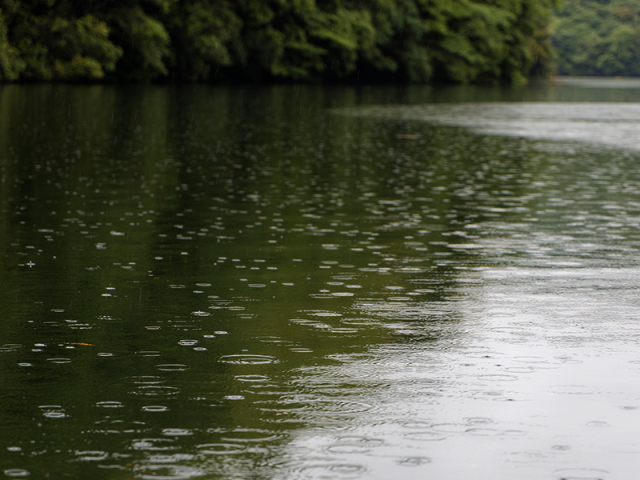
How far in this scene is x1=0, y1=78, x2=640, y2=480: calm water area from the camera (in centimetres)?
549

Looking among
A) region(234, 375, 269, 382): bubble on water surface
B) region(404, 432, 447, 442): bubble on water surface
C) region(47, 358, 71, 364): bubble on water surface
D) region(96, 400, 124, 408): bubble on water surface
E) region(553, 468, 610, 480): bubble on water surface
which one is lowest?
region(553, 468, 610, 480): bubble on water surface

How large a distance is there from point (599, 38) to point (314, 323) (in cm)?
17586

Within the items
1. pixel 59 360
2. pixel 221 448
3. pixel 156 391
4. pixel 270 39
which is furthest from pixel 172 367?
pixel 270 39

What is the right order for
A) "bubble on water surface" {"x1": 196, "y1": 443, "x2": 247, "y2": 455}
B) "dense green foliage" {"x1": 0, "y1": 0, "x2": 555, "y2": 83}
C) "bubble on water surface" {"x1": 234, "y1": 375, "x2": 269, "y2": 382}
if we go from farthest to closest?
1. "dense green foliage" {"x1": 0, "y1": 0, "x2": 555, "y2": 83}
2. "bubble on water surface" {"x1": 234, "y1": 375, "x2": 269, "y2": 382}
3. "bubble on water surface" {"x1": 196, "y1": 443, "x2": 247, "y2": 455}

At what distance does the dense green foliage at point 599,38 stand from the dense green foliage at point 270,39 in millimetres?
62840

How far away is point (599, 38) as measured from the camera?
17450cm

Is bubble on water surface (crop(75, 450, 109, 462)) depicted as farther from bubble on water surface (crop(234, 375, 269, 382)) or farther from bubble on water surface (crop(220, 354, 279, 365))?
bubble on water surface (crop(220, 354, 279, 365))

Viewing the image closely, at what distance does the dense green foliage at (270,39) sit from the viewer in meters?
56.8

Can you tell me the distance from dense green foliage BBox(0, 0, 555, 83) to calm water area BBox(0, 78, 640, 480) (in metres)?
37.7

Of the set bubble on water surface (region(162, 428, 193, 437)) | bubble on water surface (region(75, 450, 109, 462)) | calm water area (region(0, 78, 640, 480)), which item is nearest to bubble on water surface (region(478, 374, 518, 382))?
calm water area (region(0, 78, 640, 480))

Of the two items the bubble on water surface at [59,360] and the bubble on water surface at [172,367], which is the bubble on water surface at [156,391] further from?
the bubble on water surface at [59,360]

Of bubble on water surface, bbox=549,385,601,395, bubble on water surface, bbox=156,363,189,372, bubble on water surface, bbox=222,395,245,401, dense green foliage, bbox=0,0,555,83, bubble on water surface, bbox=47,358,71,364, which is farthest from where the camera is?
dense green foliage, bbox=0,0,555,83

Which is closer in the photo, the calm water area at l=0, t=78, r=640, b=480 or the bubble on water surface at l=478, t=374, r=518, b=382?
the calm water area at l=0, t=78, r=640, b=480

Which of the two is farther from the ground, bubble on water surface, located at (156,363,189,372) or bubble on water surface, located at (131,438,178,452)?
bubble on water surface, located at (156,363,189,372)
